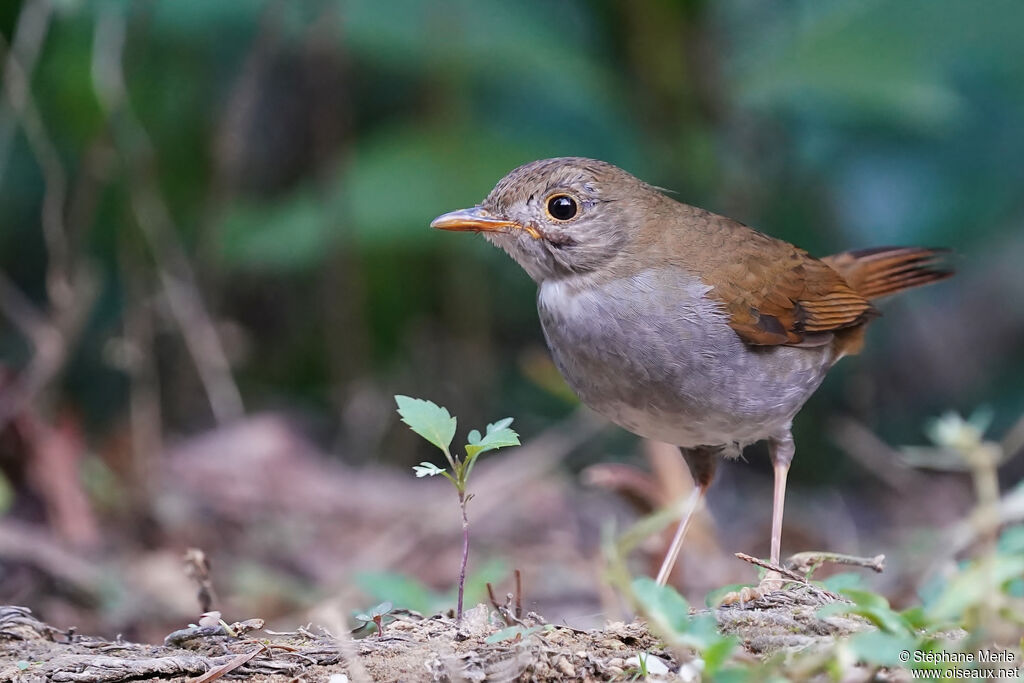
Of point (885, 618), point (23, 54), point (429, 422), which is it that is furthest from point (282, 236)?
point (885, 618)

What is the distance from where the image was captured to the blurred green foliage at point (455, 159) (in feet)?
22.2

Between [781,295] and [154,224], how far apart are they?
3641 mm

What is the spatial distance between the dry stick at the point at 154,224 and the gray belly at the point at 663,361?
256 cm

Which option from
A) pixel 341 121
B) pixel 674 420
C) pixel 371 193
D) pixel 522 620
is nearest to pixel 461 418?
pixel 371 193

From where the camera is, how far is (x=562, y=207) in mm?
4059

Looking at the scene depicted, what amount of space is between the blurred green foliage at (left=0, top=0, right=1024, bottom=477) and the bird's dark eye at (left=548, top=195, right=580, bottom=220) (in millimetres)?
2369

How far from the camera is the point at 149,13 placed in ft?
20.2

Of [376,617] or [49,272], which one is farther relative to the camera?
[49,272]

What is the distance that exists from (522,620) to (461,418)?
4.40 m

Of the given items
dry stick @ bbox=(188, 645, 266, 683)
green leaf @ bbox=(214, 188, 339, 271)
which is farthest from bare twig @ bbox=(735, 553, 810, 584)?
green leaf @ bbox=(214, 188, 339, 271)

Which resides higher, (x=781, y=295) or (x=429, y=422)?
(x=781, y=295)

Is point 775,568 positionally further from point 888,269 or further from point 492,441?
point 888,269

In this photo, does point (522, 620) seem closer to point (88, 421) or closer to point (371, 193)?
point (371, 193)

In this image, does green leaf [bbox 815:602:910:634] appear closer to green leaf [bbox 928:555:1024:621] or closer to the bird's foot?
Answer: green leaf [bbox 928:555:1024:621]
